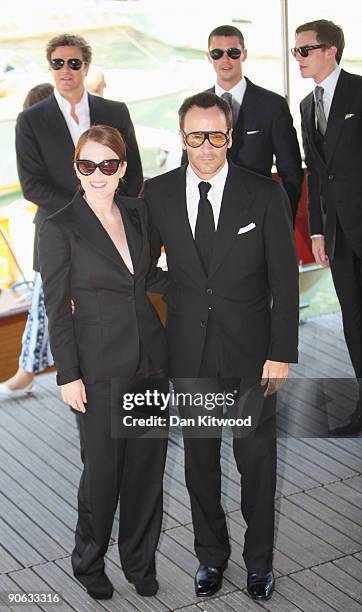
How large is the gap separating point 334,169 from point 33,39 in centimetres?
331

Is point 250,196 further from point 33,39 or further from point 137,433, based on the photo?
point 33,39

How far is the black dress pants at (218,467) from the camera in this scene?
12.0ft

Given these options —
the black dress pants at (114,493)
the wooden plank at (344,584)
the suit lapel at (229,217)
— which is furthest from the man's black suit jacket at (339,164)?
the black dress pants at (114,493)

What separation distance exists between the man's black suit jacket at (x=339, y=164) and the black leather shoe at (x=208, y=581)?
1.69 meters

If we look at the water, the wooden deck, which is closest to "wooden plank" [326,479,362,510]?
the wooden deck

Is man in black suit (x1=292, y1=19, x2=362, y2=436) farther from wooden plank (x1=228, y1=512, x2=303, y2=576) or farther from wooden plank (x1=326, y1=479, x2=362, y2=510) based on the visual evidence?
wooden plank (x1=228, y1=512, x2=303, y2=576)

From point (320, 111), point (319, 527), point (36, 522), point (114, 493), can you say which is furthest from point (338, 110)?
point (36, 522)

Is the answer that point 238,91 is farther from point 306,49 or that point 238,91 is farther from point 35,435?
point 35,435

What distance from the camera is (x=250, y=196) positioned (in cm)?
351

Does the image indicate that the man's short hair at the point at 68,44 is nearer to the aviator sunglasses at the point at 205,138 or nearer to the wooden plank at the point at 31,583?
the aviator sunglasses at the point at 205,138

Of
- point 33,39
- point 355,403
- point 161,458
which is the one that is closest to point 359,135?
point 355,403

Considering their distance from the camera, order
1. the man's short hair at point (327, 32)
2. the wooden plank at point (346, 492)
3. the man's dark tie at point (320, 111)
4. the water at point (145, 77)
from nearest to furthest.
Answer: the wooden plank at point (346, 492), the man's short hair at point (327, 32), the man's dark tie at point (320, 111), the water at point (145, 77)

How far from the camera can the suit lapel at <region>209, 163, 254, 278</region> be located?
11.5 ft

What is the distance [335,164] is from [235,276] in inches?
60.5
